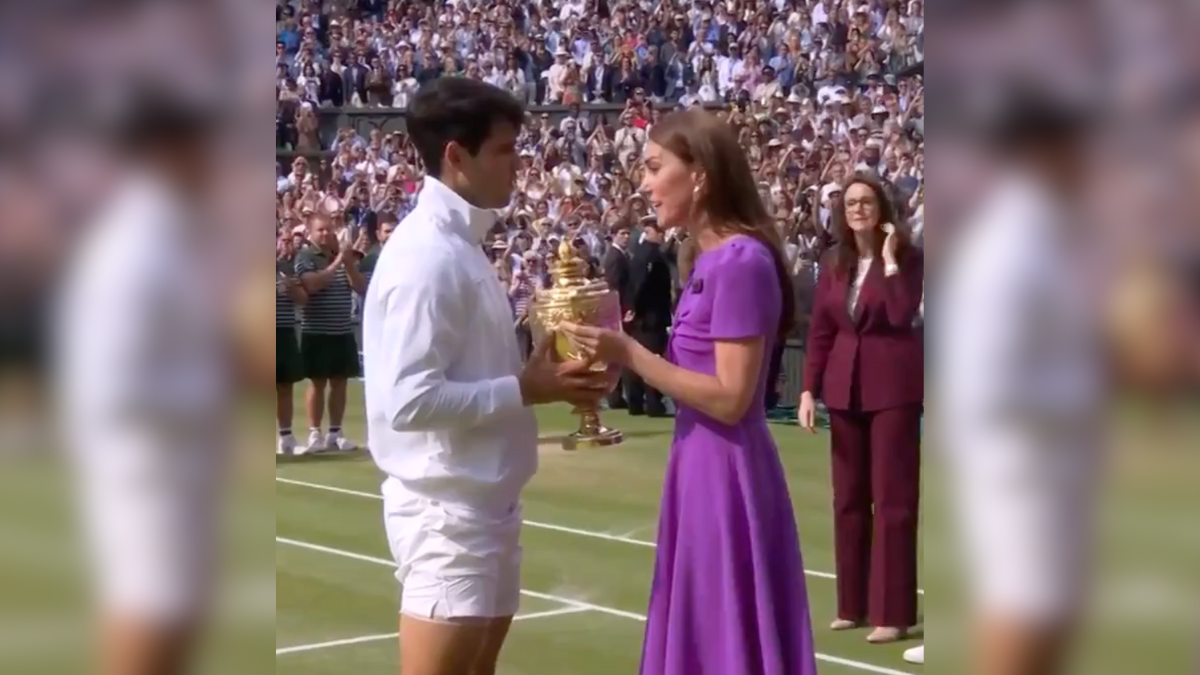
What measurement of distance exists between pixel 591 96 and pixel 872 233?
18897 millimetres

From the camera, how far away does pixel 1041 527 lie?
3.14 feet

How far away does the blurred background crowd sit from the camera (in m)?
17.1

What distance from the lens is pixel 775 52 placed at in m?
23.3

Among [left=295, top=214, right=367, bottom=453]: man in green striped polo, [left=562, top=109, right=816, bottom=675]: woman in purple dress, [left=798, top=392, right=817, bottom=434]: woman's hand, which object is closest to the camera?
[left=562, top=109, right=816, bottom=675]: woman in purple dress

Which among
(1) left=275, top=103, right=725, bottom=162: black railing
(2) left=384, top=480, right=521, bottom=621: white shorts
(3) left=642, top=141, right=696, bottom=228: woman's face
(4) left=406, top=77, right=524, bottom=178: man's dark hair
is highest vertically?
(1) left=275, top=103, right=725, bottom=162: black railing

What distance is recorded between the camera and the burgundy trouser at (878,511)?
632 centimetres

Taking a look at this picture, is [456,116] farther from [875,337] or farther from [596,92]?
[596,92]

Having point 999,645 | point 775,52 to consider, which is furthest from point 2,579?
point 775,52

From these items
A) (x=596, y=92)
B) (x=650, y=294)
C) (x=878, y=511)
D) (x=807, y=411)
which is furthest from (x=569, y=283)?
(x=596, y=92)

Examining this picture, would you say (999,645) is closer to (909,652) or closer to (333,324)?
(909,652)

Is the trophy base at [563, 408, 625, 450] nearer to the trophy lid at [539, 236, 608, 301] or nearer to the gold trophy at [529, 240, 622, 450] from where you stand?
the gold trophy at [529, 240, 622, 450]

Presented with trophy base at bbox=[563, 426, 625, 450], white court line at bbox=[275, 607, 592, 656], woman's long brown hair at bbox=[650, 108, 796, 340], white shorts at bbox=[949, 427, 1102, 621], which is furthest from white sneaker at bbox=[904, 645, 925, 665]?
white shorts at bbox=[949, 427, 1102, 621]

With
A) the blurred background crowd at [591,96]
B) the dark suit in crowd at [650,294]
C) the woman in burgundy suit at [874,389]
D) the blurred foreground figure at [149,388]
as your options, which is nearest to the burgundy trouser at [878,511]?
the woman in burgundy suit at [874,389]

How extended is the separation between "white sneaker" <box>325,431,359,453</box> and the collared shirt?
10.1m
